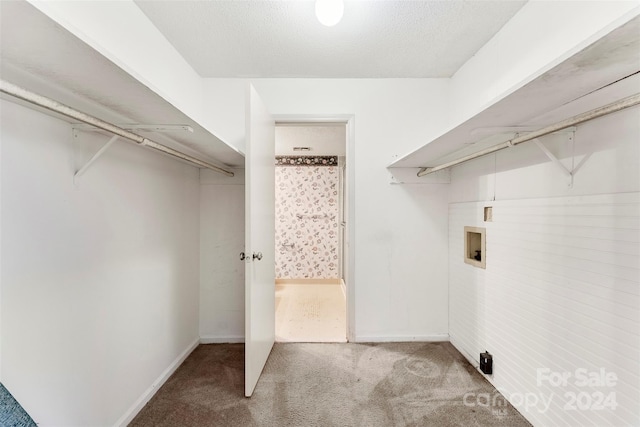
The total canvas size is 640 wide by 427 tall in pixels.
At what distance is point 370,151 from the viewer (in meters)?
2.31

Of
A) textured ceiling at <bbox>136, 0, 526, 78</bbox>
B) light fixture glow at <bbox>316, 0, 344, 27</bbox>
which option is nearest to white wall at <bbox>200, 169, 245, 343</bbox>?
textured ceiling at <bbox>136, 0, 526, 78</bbox>

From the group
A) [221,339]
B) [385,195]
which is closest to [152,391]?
[221,339]

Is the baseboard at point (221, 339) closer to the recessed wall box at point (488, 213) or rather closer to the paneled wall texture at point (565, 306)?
the paneled wall texture at point (565, 306)

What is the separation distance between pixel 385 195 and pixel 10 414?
221 centimetres

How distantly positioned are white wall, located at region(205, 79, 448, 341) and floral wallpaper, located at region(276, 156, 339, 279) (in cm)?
208

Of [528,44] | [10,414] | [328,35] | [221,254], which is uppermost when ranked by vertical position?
[328,35]

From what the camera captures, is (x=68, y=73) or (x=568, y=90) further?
(x=568, y=90)

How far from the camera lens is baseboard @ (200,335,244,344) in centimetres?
230

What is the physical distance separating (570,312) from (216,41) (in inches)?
98.9

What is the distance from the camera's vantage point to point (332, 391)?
1651mm

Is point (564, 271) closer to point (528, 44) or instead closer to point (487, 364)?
point (487, 364)

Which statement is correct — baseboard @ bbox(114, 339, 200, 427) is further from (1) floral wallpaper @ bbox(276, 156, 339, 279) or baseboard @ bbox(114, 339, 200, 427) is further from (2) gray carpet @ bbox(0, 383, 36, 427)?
(1) floral wallpaper @ bbox(276, 156, 339, 279)

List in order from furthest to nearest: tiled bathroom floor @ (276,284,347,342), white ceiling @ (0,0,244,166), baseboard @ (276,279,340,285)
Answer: baseboard @ (276,279,340,285)
tiled bathroom floor @ (276,284,347,342)
white ceiling @ (0,0,244,166)

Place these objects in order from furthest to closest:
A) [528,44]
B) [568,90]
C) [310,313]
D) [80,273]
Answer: [310,313]
[528,44]
[80,273]
[568,90]
